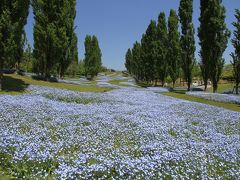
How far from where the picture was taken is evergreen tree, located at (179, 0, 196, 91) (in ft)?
175

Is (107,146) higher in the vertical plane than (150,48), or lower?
lower

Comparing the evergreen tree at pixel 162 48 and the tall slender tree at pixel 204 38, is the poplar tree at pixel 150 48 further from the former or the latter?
the tall slender tree at pixel 204 38

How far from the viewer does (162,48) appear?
219ft

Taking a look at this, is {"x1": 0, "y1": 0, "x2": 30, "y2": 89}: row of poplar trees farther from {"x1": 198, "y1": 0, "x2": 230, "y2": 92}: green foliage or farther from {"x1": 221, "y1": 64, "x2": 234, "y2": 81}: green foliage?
{"x1": 221, "y1": 64, "x2": 234, "y2": 81}: green foliage

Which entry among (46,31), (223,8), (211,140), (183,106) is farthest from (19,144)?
(223,8)

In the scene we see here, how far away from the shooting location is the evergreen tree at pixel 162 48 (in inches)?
2539

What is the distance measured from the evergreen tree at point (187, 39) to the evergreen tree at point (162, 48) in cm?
1062

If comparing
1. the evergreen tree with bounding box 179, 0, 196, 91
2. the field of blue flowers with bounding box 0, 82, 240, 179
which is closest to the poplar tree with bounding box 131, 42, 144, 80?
the evergreen tree with bounding box 179, 0, 196, 91

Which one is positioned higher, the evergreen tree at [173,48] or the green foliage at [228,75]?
the evergreen tree at [173,48]

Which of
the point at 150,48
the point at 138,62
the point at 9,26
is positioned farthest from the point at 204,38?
the point at 138,62

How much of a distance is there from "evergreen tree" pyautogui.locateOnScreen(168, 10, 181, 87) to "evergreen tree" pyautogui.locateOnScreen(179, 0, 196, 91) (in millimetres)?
6667

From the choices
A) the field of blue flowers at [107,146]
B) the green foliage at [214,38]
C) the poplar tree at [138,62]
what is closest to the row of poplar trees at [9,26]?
the field of blue flowers at [107,146]

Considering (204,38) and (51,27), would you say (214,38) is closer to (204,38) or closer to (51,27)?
(204,38)

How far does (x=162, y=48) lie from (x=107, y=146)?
58047mm
